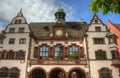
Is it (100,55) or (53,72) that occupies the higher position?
(100,55)

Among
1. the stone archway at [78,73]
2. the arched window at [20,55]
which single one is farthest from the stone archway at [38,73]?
the stone archway at [78,73]

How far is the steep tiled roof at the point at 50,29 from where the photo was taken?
39.9m

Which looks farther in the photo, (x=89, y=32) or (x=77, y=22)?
(x=77, y=22)

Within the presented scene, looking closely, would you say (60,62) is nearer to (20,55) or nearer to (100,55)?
(100,55)

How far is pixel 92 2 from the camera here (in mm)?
13992

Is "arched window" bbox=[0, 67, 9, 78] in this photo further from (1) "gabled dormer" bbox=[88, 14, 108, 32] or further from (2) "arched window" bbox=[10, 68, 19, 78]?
(1) "gabled dormer" bbox=[88, 14, 108, 32]

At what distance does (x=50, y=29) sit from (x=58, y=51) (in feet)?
23.6

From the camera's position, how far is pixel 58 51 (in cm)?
3794

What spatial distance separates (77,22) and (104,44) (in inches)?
502

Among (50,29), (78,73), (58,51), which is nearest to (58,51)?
(58,51)

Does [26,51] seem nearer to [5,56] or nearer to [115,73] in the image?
[5,56]

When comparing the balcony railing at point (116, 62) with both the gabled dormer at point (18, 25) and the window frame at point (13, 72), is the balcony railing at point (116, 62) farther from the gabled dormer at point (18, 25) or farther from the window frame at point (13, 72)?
the gabled dormer at point (18, 25)

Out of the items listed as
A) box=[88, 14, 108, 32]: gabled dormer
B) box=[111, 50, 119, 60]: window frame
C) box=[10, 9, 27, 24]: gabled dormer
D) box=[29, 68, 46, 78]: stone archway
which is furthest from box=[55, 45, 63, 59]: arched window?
box=[111, 50, 119, 60]: window frame

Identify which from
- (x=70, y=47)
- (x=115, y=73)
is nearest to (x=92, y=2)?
(x=115, y=73)
